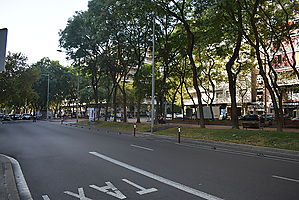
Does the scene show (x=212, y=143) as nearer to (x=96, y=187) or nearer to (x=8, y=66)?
(x=96, y=187)

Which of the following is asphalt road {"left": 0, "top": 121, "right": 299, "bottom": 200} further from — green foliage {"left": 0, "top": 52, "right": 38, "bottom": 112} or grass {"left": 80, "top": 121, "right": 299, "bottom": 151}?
green foliage {"left": 0, "top": 52, "right": 38, "bottom": 112}

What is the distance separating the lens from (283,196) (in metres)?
5.05

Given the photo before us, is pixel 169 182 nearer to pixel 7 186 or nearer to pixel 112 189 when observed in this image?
pixel 112 189

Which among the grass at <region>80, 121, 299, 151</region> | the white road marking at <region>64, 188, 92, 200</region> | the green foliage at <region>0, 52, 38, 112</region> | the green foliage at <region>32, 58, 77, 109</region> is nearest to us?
the white road marking at <region>64, 188, 92, 200</region>

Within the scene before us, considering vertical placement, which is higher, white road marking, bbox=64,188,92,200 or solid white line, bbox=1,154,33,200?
solid white line, bbox=1,154,33,200

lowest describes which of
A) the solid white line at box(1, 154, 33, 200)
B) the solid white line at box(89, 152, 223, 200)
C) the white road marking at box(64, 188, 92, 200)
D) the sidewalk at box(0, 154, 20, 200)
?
the solid white line at box(89, 152, 223, 200)

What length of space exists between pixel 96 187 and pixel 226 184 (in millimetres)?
3064

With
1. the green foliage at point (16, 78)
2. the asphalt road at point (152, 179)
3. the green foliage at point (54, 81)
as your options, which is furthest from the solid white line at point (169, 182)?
the green foliage at point (54, 81)

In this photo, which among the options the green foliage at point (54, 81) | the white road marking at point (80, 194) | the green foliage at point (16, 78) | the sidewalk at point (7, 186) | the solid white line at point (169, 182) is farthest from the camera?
the green foliage at point (54, 81)

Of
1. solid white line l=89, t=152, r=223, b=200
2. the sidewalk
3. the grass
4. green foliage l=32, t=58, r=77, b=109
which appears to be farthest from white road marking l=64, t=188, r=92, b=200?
green foliage l=32, t=58, r=77, b=109

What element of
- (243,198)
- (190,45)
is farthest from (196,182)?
(190,45)

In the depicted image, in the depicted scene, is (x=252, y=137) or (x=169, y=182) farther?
(x=252, y=137)

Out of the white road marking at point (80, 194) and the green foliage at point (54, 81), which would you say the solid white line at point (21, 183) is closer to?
the white road marking at point (80, 194)

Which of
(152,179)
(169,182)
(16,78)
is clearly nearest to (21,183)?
(152,179)
